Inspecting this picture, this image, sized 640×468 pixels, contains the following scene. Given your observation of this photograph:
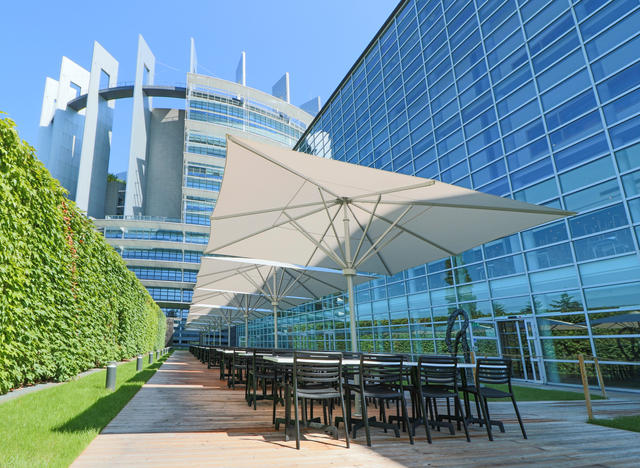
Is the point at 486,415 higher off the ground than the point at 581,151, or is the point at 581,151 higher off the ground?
the point at 581,151

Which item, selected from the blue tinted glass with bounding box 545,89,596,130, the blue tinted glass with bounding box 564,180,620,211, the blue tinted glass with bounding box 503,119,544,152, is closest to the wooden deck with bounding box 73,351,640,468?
the blue tinted glass with bounding box 564,180,620,211

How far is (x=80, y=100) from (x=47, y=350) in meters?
70.5

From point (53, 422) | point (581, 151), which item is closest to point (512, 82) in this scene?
point (581, 151)

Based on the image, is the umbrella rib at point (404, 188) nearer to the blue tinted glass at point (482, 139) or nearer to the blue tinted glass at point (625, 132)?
the blue tinted glass at point (625, 132)

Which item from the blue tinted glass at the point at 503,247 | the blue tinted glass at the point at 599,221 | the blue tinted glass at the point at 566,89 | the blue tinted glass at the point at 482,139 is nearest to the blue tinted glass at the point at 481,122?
the blue tinted glass at the point at 482,139

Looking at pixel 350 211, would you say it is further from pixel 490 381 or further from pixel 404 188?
pixel 490 381

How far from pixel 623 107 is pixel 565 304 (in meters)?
5.43

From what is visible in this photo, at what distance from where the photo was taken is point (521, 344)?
11.7 metres

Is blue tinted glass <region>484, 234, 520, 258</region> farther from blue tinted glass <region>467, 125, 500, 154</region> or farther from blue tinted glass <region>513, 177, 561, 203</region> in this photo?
blue tinted glass <region>467, 125, 500, 154</region>

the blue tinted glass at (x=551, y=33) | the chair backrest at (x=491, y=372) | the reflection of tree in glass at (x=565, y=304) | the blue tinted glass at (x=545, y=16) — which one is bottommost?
the chair backrest at (x=491, y=372)

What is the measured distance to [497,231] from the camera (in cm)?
607

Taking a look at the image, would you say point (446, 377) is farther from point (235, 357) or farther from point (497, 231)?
point (235, 357)

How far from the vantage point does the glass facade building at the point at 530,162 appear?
953 cm

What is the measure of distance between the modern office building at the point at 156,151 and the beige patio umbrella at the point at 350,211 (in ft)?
136
